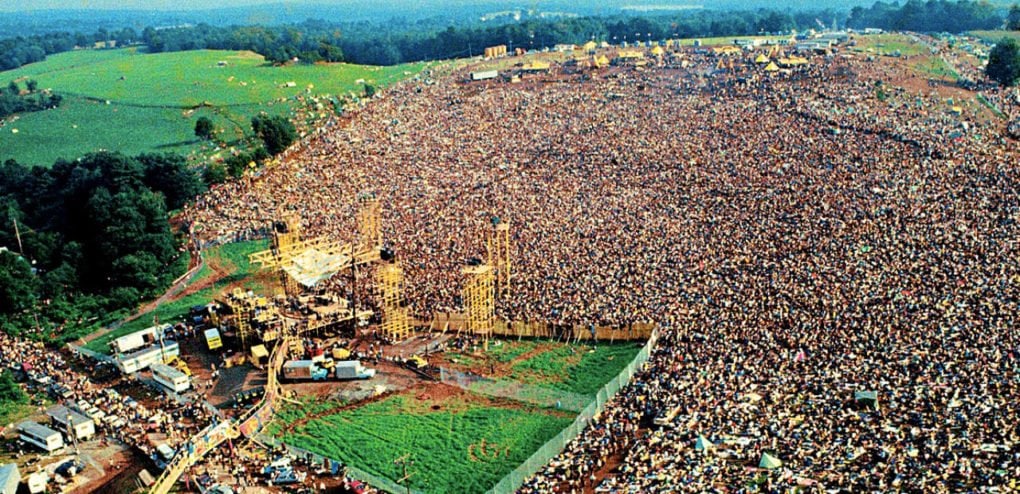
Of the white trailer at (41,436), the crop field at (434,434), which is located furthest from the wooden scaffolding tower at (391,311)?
the white trailer at (41,436)

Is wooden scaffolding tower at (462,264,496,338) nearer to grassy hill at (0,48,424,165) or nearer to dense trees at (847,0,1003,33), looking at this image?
grassy hill at (0,48,424,165)

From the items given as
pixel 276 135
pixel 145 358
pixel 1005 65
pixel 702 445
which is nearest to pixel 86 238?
pixel 145 358

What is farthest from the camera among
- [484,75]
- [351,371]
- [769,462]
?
[484,75]

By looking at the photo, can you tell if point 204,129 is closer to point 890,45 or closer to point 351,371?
point 351,371

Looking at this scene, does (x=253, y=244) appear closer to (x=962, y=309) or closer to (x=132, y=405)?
(x=132, y=405)

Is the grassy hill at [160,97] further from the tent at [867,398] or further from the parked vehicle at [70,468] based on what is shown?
the tent at [867,398]

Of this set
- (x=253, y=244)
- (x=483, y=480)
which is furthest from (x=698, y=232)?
A: (x=253, y=244)
